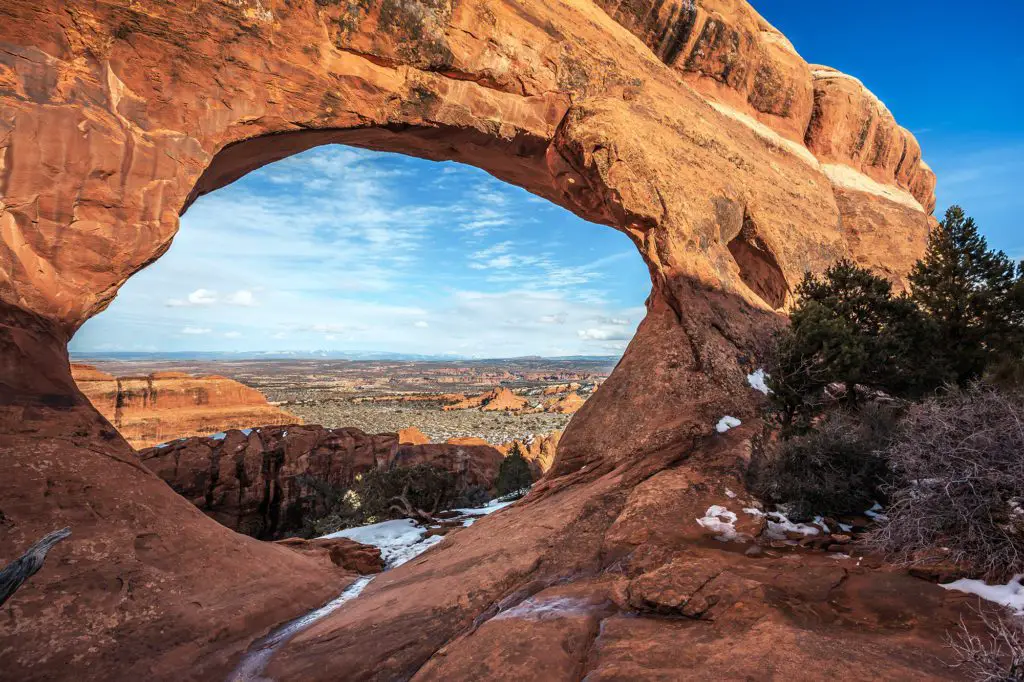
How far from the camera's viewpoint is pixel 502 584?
22.0ft

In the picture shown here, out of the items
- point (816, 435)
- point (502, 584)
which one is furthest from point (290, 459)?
point (816, 435)

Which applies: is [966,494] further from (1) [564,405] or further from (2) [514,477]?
(1) [564,405]

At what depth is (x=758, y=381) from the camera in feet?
37.7

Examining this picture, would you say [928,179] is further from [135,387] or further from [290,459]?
[135,387]

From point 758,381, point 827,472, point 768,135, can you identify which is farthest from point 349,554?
point 768,135

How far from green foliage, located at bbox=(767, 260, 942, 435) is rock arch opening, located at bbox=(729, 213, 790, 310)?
10.3ft

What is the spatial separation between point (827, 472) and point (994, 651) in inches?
177

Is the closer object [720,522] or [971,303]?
[720,522]

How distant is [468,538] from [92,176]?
9760 millimetres

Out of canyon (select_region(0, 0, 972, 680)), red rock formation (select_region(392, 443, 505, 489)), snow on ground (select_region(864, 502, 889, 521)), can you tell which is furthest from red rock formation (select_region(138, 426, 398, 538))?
snow on ground (select_region(864, 502, 889, 521))

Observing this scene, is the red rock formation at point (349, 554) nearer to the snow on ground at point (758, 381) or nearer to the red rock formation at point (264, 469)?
the snow on ground at point (758, 381)

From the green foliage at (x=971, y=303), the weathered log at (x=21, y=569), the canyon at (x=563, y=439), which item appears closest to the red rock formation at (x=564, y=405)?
the canyon at (x=563, y=439)

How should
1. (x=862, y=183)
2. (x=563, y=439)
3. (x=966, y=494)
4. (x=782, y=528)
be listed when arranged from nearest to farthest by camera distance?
(x=966, y=494) → (x=782, y=528) → (x=563, y=439) → (x=862, y=183)

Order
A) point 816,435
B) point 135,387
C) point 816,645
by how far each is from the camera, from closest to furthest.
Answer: point 816,645, point 816,435, point 135,387
